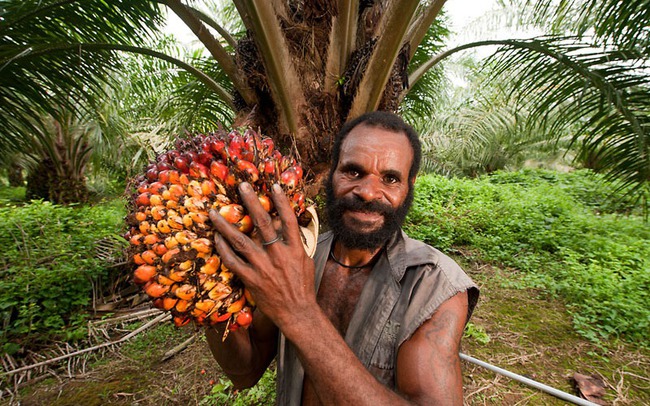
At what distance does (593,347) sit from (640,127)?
1.58 meters

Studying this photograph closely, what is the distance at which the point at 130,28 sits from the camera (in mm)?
2592

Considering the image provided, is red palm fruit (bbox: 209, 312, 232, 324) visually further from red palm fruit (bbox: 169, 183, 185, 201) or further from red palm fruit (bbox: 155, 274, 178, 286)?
red palm fruit (bbox: 169, 183, 185, 201)

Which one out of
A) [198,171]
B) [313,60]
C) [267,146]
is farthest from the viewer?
[313,60]

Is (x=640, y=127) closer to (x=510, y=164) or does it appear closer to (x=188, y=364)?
(x=188, y=364)

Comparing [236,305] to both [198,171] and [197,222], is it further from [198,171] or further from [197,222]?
[198,171]

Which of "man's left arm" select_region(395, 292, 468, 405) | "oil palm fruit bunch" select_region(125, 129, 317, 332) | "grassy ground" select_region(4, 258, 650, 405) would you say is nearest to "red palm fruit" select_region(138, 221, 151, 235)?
"oil palm fruit bunch" select_region(125, 129, 317, 332)

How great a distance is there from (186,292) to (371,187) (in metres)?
0.78

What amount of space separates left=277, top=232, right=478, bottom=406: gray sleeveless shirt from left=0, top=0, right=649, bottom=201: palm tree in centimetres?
119

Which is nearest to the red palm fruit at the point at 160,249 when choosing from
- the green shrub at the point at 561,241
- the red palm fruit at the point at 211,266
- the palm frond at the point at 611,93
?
the red palm fruit at the point at 211,266

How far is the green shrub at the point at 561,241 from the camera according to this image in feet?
9.13

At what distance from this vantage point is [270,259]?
2.78ft

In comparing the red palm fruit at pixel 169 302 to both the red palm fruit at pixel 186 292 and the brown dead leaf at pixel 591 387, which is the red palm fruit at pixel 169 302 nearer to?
the red palm fruit at pixel 186 292

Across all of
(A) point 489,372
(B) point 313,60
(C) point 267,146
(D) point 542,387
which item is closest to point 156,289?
(C) point 267,146

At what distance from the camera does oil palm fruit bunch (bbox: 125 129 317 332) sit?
2.76ft
